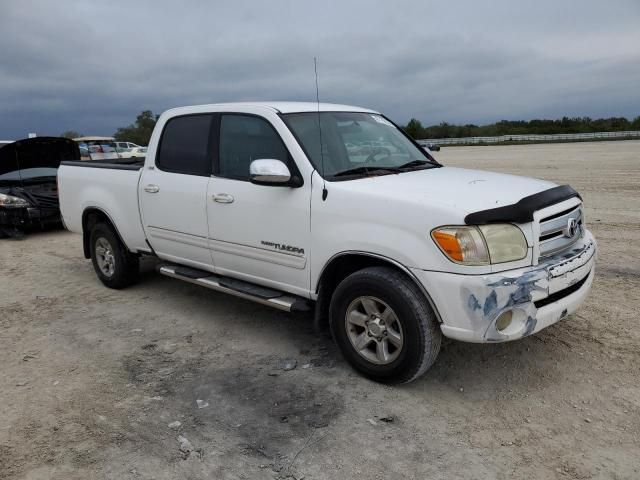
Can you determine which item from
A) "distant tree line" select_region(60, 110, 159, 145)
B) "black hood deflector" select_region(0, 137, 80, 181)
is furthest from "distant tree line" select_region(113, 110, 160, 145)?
"black hood deflector" select_region(0, 137, 80, 181)

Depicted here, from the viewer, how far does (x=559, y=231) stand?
12.1ft

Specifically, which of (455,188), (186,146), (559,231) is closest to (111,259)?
(186,146)

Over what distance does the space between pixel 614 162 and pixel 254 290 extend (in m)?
19.8

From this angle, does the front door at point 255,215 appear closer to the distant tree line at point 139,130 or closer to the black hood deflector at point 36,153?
the black hood deflector at point 36,153

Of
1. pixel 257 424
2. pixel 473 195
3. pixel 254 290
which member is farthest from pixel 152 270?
pixel 473 195

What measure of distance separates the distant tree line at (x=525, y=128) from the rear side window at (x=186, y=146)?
180 feet

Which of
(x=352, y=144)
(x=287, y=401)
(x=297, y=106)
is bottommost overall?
(x=287, y=401)

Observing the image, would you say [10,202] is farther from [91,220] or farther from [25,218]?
[91,220]

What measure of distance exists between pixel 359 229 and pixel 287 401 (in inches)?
48.5

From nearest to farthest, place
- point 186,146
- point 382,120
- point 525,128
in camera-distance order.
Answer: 1. point 186,146
2. point 382,120
3. point 525,128

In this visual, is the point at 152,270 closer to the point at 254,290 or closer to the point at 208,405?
the point at 254,290

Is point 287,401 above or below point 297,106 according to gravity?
below

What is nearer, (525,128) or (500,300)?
(500,300)

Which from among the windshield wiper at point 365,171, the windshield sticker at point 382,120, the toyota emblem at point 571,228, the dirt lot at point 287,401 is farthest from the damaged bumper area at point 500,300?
the windshield sticker at point 382,120
